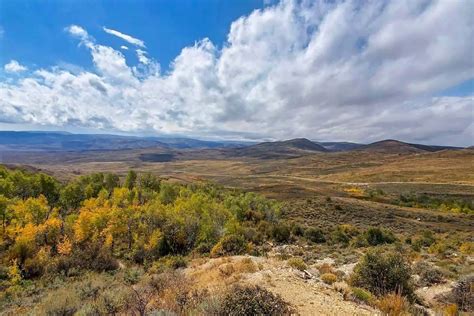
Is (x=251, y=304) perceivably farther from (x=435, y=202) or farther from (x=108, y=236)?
(x=435, y=202)

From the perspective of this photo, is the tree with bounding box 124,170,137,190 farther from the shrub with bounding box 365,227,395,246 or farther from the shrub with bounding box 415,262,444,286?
the shrub with bounding box 415,262,444,286

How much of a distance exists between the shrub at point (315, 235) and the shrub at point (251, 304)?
35162 mm

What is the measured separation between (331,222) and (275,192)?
3696 cm

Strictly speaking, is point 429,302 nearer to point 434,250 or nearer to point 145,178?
point 434,250

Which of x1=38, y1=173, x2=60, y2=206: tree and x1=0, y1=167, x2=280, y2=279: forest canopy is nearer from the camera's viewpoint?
x1=0, y1=167, x2=280, y2=279: forest canopy

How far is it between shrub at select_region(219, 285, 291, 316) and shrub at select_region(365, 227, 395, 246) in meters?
34.8

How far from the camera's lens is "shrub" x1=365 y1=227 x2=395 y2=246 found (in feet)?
128

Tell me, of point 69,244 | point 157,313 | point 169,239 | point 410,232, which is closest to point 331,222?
point 410,232

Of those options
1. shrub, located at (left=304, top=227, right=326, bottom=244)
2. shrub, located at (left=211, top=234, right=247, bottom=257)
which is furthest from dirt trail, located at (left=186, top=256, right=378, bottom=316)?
shrub, located at (left=304, top=227, right=326, bottom=244)

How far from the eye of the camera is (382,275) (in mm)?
14023

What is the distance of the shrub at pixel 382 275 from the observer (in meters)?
13.4

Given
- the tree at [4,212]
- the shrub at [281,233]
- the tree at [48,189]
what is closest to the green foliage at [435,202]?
the shrub at [281,233]

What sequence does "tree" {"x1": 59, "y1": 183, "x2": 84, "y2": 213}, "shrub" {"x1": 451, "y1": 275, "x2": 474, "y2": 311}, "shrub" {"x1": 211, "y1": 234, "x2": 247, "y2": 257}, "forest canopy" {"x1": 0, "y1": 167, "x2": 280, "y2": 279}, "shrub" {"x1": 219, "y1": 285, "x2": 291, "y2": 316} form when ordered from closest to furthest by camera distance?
"shrub" {"x1": 219, "y1": 285, "x2": 291, "y2": 316} < "shrub" {"x1": 451, "y1": 275, "x2": 474, "y2": 311} < "shrub" {"x1": 211, "y1": 234, "x2": 247, "y2": 257} < "forest canopy" {"x1": 0, "y1": 167, "x2": 280, "y2": 279} < "tree" {"x1": 59, "y1": 183, "x2": 84, "y2": 213}

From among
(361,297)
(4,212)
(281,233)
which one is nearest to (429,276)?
(361,297)
